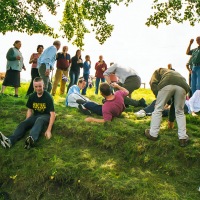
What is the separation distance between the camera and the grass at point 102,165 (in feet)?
15.4

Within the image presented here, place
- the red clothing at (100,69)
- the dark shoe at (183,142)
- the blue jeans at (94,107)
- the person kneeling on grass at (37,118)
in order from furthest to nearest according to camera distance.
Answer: the red clothing at (100,69)
the blue jeans at (94,107)
the person kneeling on grass at (37,118)
the dark shoe at (183,142)

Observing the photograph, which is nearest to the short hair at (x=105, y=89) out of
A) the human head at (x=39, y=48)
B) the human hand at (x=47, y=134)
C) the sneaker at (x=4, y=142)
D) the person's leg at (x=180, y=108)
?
the human hand at (x=47, y=134)

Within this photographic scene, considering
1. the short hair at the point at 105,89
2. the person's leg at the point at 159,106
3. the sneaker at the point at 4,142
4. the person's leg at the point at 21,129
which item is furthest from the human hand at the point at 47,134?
the person's leg at the point at 159,106

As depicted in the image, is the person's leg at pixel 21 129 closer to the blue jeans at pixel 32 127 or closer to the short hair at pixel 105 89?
the blue jeans at pixel 32 127

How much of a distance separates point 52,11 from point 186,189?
11.3 m

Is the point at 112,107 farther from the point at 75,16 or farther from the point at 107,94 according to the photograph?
the point at 75,16

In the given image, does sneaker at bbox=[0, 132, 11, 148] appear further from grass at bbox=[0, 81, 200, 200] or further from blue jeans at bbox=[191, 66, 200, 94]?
blue jeans at bbox=[191, 66, 200, 94]

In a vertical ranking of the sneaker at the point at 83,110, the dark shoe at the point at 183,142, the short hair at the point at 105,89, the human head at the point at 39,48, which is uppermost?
the human head at the point at 39,48

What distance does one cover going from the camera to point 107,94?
725 cm

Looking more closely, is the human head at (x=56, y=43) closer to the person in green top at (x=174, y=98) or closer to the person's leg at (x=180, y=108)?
the person in green top at (x=174, y=98)

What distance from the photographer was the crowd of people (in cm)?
600

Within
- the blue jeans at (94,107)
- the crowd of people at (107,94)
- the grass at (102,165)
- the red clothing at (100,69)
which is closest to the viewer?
the grass at (102,165)

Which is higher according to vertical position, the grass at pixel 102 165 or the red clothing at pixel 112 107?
the red clothing at pixel 112 107

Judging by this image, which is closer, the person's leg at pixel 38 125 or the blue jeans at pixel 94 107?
the person's leg at pixel 38 125
